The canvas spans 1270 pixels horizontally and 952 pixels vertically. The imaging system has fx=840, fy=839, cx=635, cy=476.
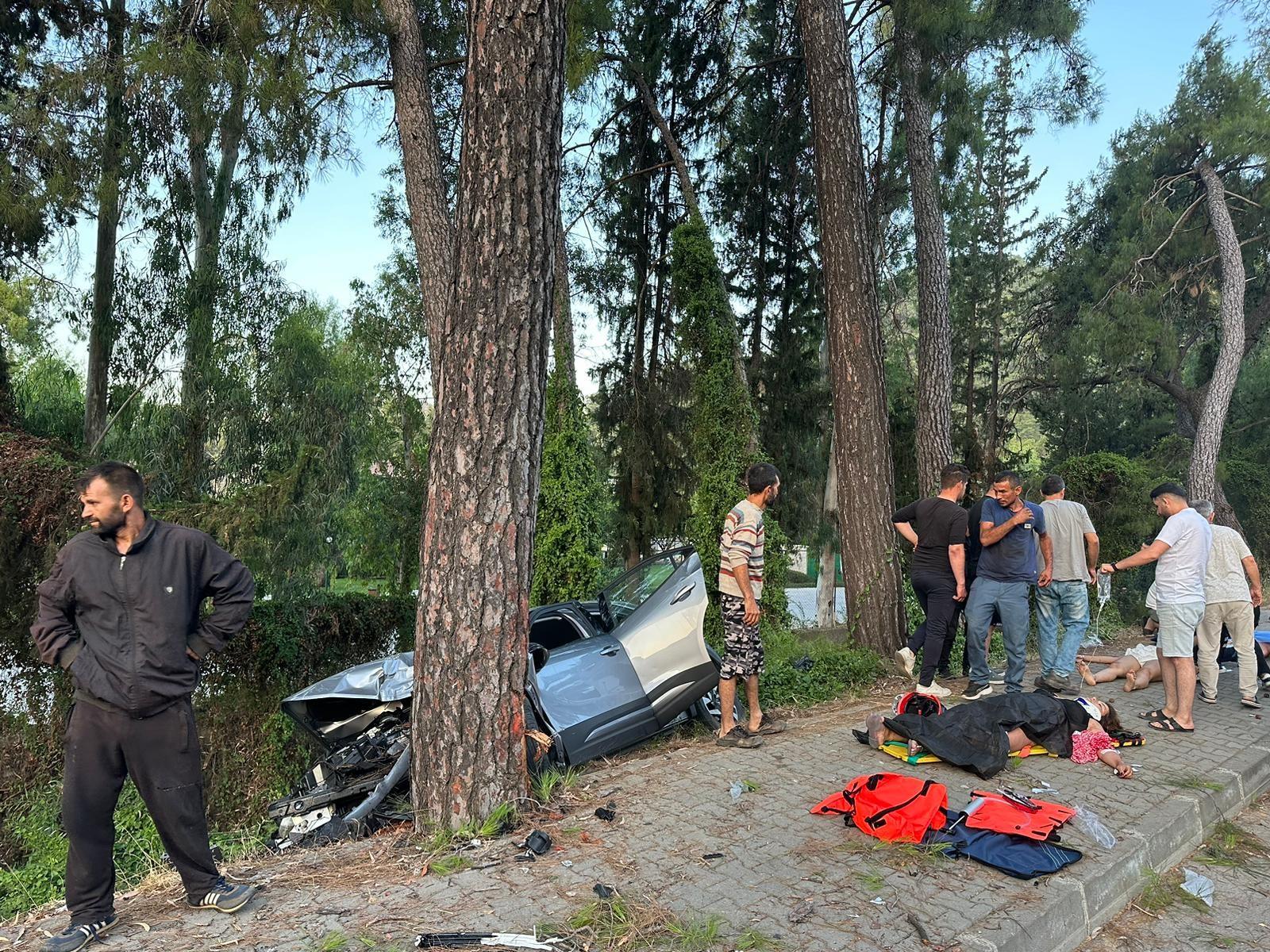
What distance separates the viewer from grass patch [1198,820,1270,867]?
4598 mm

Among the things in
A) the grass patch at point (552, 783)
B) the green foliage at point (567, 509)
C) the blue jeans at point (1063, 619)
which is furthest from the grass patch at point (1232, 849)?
the green foliage at point (567, 509)

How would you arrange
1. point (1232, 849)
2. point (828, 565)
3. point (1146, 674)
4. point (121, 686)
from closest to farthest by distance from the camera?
point (121, 686) → point (1232, 849) → point (1146, 674) → point (828, 565)

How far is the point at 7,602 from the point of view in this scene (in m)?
7.12

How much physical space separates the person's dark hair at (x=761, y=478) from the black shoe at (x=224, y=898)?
3.90 m

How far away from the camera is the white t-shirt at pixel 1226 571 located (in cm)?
689

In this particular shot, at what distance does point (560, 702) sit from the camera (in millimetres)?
5617

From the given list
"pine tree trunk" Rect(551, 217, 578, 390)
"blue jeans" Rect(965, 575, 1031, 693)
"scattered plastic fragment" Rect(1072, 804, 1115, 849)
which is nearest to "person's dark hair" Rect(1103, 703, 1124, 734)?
"blue jeans" Rect(965, 575, 1031, 693)

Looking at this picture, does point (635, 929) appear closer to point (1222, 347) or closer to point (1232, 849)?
point (1232, 849)

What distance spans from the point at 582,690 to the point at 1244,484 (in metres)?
26.3

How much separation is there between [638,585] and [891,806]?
2.79 metres

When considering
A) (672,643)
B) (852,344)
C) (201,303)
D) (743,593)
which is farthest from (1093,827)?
(201,303)

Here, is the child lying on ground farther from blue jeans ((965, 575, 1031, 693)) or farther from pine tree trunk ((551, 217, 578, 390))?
pine tree trunk ((551, 217, 578, 390))

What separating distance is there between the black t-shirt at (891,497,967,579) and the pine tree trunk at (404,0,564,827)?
13.7 feet

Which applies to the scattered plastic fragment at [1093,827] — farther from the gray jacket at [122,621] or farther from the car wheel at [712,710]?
the gray jacket at [122,621]
